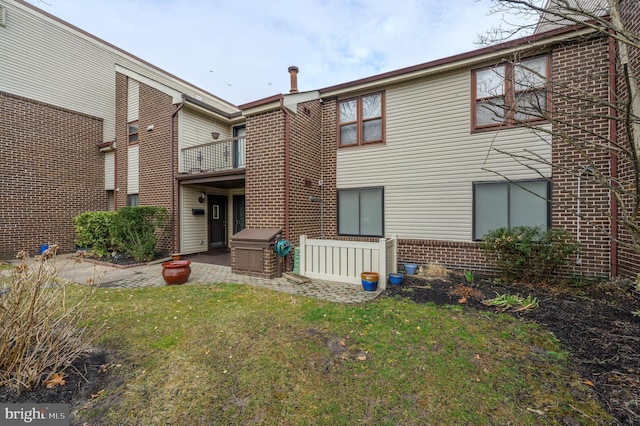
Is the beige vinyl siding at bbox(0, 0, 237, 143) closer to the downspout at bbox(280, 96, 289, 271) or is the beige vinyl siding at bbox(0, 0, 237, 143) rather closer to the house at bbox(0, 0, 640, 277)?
the house at bbox(0, 0, 640, 277)

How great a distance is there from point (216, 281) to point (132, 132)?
8952 mm

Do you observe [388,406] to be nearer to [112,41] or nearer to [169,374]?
[169,374]

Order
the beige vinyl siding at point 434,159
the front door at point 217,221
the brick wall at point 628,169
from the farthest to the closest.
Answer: the front door at point 217,221, the beige vinyl siding at point 434,159, the brick wall at point 628,169

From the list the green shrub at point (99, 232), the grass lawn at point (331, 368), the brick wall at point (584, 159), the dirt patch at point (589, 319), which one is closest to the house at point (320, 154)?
the brick wall at point (584, 159)

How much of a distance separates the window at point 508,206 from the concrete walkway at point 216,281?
356 centimetres

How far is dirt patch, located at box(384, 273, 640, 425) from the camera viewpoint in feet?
8.52

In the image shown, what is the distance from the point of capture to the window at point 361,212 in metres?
8.23

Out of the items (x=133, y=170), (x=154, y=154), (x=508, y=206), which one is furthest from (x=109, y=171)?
(x=508, y=206)

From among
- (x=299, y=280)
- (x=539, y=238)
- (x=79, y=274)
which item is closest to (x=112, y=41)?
(x=79, y=274)

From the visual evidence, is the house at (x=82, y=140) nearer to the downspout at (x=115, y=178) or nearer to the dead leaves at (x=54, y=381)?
the downspout at (x=115, y=178)

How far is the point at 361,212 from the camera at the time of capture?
27.8 feet

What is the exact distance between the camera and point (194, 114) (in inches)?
409

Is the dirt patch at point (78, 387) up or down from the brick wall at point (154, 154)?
down

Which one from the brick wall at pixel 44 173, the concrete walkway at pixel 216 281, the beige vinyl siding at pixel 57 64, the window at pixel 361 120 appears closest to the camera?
the concrete walkway at pixel 216 281
